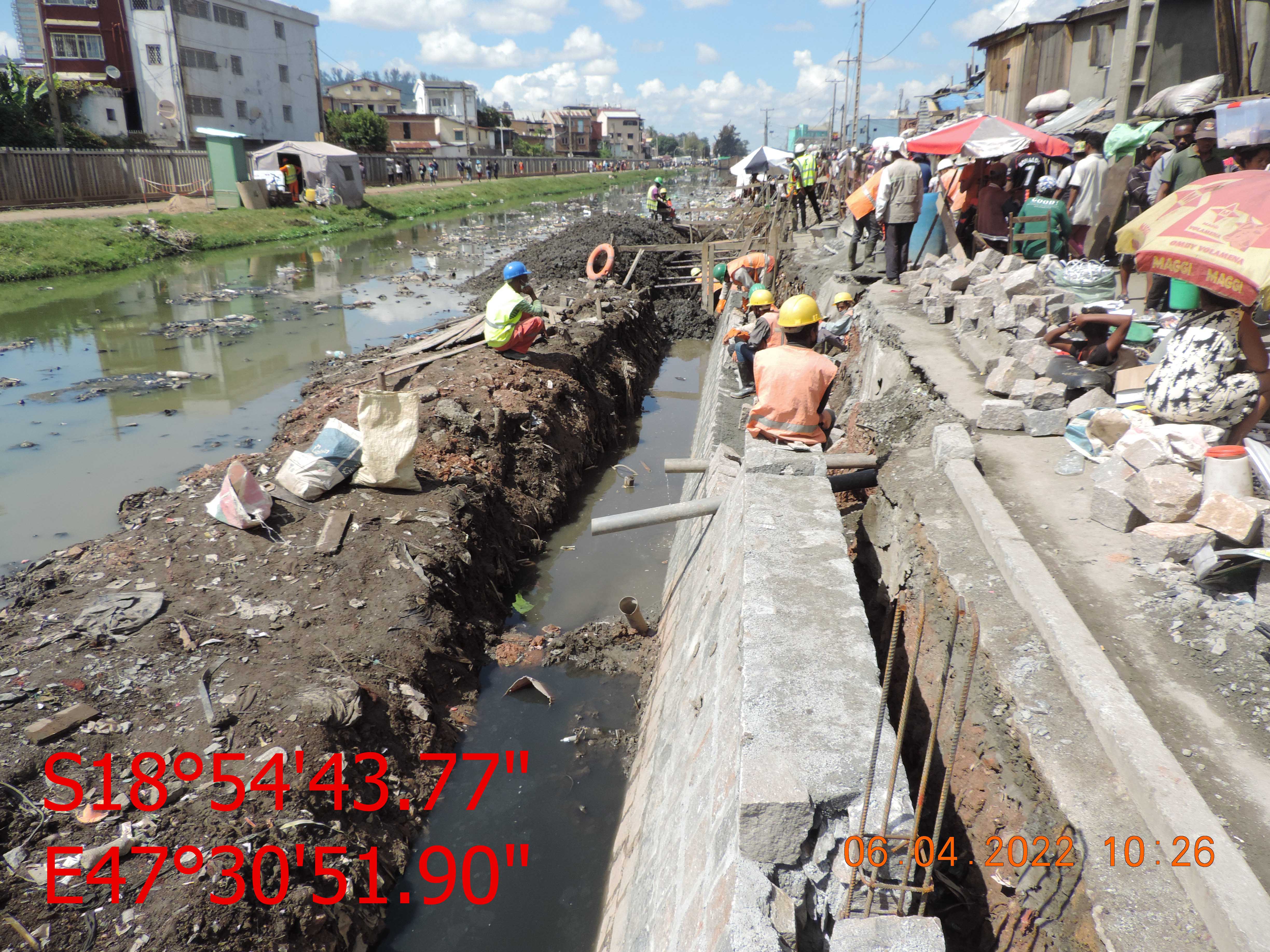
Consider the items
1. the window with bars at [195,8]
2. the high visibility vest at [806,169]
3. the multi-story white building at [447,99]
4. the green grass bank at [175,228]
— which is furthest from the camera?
the multi-story white building at [447,99]

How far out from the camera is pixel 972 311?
7.45 meters

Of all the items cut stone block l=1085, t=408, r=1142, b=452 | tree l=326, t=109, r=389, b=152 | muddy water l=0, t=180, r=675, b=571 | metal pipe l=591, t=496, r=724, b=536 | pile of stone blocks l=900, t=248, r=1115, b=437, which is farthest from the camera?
tree l=326, t=109, r=389, b=152

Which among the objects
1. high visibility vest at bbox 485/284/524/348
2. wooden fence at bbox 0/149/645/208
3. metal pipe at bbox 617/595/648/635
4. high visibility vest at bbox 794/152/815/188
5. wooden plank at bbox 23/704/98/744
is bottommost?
metal pipe at bbox 617/595/648/635

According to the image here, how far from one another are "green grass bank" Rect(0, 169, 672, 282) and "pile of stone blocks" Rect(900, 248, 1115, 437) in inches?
880

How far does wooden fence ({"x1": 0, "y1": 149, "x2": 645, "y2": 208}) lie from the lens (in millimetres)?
23906

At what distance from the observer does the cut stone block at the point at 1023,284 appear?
23.6 ft

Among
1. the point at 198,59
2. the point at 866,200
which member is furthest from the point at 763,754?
the point at 198,59

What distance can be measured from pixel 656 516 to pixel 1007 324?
439cm

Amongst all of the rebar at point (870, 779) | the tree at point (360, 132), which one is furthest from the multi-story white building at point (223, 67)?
the rebar at point (870, 779)

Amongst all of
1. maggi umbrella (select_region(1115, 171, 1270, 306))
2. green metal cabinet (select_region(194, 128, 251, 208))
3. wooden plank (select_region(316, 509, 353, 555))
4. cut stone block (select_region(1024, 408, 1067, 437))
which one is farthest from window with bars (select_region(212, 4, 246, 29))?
maggi umbrella (select_region(1115, 171, 1270, 306))

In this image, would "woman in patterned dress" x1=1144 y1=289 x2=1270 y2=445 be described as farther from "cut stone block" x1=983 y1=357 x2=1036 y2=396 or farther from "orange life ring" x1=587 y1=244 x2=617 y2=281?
"orange life ring" x1=587 y1=244 x2=617 y2=281

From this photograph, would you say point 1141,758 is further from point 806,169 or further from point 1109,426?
point 806,169

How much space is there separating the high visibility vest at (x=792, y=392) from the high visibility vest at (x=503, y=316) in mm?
4809

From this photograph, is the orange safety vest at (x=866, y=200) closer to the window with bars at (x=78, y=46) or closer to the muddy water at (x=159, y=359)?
the muddy water at (x=159, y=359)
